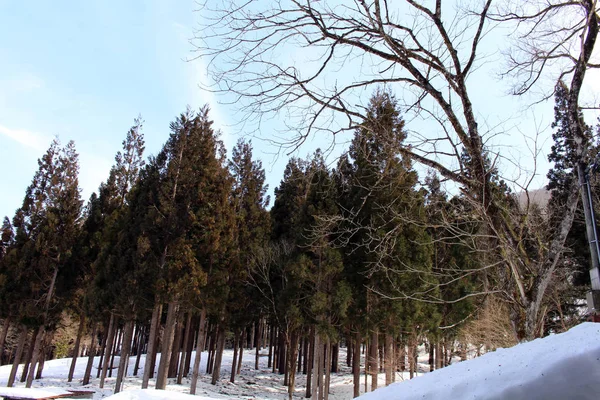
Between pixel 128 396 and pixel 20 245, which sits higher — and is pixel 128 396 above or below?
below

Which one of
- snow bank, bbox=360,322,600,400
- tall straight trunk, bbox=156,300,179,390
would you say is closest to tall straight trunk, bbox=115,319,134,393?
tall straight trunk, bbox=156,300,179,390

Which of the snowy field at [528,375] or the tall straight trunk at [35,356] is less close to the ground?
the snowy field at [528,375]

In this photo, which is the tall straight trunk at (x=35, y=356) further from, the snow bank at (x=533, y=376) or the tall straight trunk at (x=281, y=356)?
the snow bank at (x=533, y=376)

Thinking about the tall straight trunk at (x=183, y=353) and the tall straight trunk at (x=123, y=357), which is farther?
the tall straight trunk at (x=183, y=353)

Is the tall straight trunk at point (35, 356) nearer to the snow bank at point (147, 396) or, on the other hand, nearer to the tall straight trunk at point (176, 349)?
the tall straight trunk at point (176, 349)

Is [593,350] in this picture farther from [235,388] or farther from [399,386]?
[235,388]

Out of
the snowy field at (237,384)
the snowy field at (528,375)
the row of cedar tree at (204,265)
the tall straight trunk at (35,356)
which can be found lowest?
the snowy field at (237,384)

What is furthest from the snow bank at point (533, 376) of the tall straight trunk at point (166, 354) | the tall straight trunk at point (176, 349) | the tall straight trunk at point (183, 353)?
the tall straight trunk at point (176, 349)

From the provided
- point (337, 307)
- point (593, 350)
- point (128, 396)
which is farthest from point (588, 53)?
point (337, 307)

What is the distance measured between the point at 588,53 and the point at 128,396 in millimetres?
8373

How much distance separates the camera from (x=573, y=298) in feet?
57.7

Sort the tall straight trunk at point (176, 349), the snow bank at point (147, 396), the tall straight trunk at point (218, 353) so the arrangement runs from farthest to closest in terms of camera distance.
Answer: the tall straight trunk at point (176, 349)
the tall straight trunk at point (218, 353)
the snow bank at point (147, 396)

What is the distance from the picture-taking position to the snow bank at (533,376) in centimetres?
201

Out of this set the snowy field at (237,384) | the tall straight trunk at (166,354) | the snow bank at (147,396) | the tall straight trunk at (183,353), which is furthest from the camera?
the tall straight trunk at (183,353)
